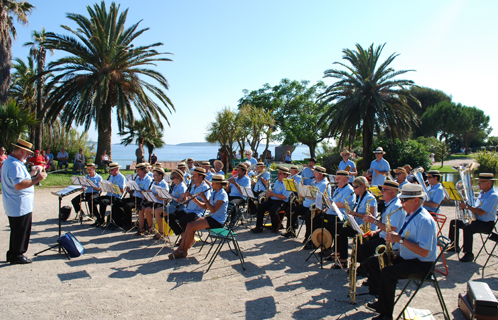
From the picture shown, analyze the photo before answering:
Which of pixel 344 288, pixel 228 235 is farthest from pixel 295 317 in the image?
pixel 228 235

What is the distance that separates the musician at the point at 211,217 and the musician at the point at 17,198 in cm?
273

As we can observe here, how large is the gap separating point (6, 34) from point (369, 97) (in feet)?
72.6

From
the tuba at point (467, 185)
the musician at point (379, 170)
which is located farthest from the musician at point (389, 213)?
the musician at point (379, 170)

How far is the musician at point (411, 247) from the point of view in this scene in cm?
391

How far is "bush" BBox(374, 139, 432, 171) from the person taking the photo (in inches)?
683

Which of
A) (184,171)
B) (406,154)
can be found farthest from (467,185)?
(406,154)

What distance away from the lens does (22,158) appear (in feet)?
20.2

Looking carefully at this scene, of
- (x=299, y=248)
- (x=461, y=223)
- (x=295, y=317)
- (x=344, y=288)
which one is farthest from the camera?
(x=299, y=248)

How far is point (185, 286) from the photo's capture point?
5.20 m

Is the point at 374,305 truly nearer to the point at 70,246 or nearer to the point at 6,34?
the point at 70,246

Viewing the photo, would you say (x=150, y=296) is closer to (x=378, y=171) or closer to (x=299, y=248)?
(x=299, y=248)

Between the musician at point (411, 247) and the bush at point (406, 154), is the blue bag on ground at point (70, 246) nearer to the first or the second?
the musician at point (411, 247)

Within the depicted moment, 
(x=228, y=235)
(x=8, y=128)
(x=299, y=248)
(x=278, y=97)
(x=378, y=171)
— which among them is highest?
(x=278, y=97)

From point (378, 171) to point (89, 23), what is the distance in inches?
678
